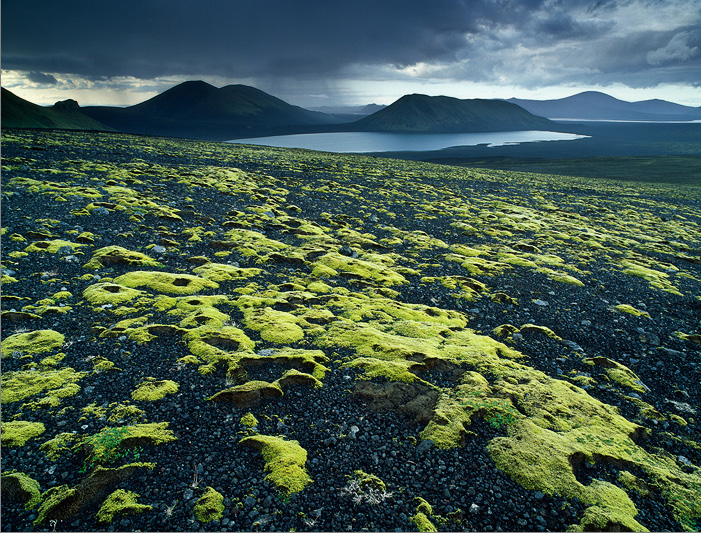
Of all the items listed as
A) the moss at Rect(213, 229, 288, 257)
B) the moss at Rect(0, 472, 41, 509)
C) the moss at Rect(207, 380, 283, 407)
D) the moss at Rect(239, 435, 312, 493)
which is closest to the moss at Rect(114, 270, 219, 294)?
the moss at Rect(213, 229, 288, 257)

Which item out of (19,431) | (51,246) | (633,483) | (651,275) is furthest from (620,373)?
(51,246)

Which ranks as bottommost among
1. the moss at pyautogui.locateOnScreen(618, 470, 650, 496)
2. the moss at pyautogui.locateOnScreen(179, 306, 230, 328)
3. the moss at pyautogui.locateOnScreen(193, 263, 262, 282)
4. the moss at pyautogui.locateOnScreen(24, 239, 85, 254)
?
the moss at pyautogui.locateOnScreen(618, 470, 650, 496)

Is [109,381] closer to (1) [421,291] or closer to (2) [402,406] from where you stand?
(2) [402,406]

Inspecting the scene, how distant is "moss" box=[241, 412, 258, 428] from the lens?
6818mm

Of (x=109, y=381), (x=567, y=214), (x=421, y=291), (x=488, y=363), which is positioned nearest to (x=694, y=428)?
(x=488, y=363)

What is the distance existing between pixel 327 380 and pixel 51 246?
1251 centimetres

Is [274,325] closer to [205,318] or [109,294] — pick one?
[205,318]

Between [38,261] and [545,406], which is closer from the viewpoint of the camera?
[545,406]

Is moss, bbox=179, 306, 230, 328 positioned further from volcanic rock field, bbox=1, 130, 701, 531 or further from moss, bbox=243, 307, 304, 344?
moss, bbox=243, 307, 304, 344

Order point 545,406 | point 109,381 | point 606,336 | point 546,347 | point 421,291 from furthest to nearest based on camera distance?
point 421,291, point 606,336, point 546,347, point 545,406, point 109,381

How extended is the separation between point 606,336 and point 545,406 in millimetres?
5506

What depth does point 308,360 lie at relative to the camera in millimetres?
8742

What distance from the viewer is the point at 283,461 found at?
6.06 m

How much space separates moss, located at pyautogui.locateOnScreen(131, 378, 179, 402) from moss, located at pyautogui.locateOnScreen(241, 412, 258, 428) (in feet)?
5.66
